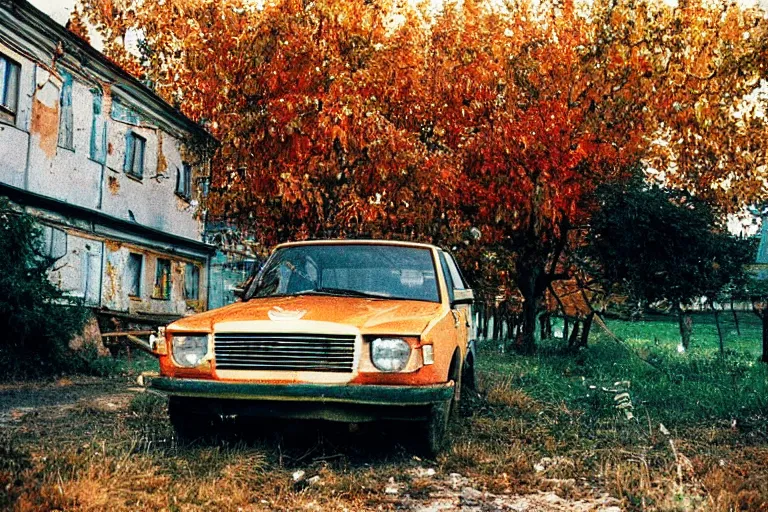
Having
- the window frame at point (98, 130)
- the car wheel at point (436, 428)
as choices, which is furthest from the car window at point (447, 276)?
the window frame at point (98, 130)

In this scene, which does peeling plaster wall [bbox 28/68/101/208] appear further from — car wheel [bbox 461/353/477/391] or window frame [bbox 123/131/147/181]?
A: car wheel [bbox 461/353/477/391]

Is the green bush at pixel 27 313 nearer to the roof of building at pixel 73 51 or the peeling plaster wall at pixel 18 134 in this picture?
the peeling plaster wall at pixel 18 134

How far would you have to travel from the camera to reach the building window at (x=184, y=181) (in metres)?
21.2

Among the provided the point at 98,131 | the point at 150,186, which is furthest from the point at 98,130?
the point at 150,186

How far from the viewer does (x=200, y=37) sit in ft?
60.4

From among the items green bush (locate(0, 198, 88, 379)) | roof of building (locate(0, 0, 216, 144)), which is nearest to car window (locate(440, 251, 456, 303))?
green bush (locate(0, 198, 88, 379))

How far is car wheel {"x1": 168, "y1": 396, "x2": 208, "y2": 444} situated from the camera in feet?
18.9

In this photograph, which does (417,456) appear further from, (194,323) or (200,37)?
(200,37)

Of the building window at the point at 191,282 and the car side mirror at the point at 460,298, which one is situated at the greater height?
the building window at the point at 191,282

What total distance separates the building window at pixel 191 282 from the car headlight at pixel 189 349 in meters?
16.9

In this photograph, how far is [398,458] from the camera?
5762 mm

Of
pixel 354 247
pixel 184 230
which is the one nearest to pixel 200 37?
pixel 184 230

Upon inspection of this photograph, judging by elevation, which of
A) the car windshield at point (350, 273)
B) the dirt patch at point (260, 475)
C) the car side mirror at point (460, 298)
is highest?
the car windshield at point (350, 273)

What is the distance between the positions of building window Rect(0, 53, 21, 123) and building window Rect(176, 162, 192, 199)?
752 centimetres
